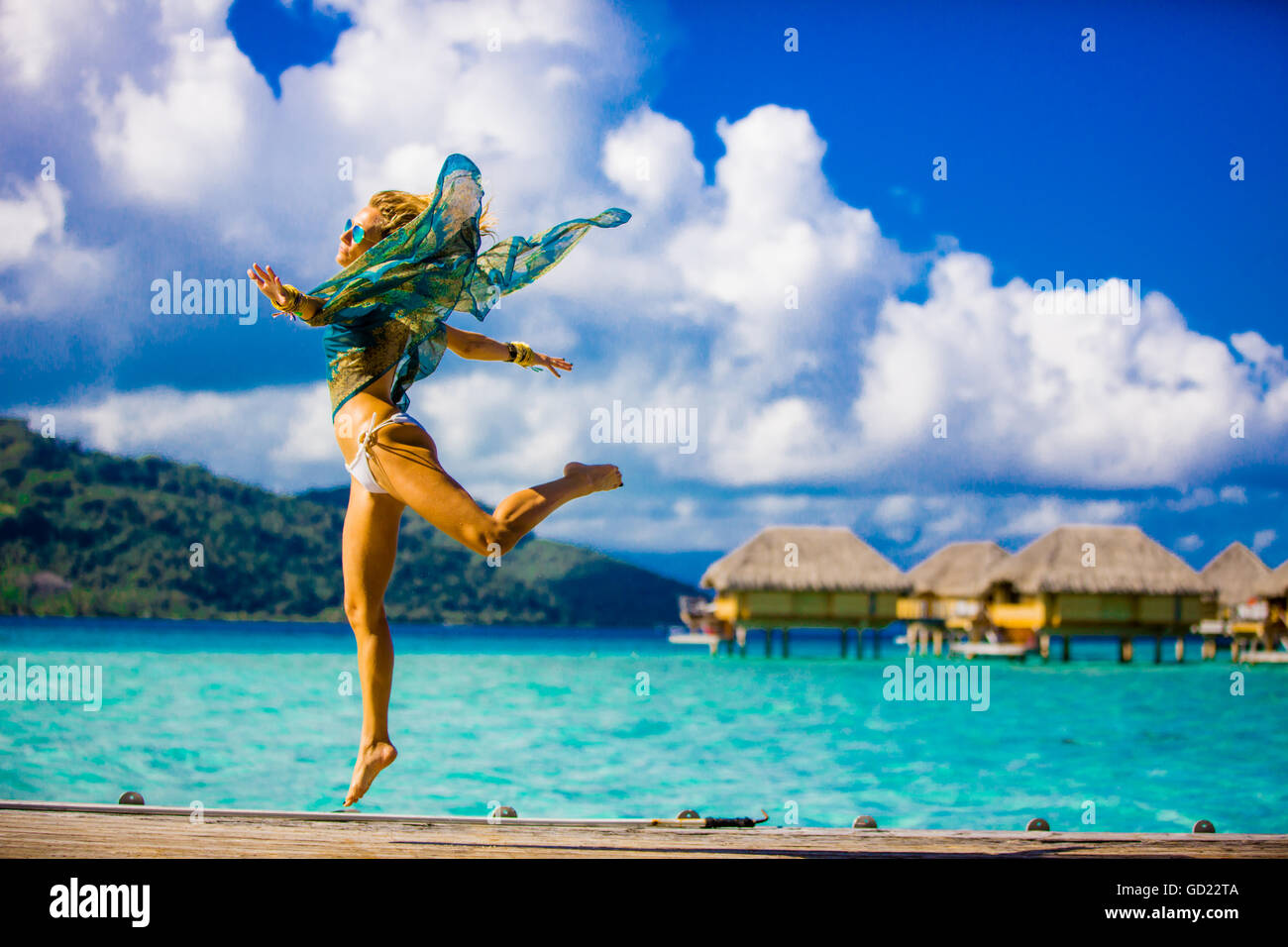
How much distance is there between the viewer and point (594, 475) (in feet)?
10.7

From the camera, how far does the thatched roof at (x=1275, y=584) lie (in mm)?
42688

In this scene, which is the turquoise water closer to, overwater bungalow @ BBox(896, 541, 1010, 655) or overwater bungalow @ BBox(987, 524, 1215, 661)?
overwater bungalow @ BBox(987, 524, 1215, 661)

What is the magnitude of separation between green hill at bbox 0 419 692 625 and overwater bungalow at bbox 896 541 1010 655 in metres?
46.2

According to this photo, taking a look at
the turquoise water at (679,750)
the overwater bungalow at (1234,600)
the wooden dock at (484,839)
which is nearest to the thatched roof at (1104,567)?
the overwater bungalow at (1234,600)

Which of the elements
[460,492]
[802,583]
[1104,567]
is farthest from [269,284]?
[1104,567]

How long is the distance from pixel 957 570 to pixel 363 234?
5149 centimetres

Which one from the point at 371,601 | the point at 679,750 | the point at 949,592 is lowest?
the point at 679,750

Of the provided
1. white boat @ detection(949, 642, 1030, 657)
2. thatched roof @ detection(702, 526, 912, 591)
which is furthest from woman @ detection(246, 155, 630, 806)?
white boat @ detection(949, 642, 1030, 657)

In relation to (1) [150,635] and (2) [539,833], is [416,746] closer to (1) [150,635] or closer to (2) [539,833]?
(2) [539,833]

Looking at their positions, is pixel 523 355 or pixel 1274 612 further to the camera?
pixel 1274 612

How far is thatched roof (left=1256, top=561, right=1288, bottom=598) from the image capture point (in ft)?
140

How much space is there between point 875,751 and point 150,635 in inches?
2027

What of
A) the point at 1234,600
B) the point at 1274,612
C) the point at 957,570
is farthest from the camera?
the point at 957,570

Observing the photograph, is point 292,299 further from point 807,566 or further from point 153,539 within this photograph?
point 153,539
